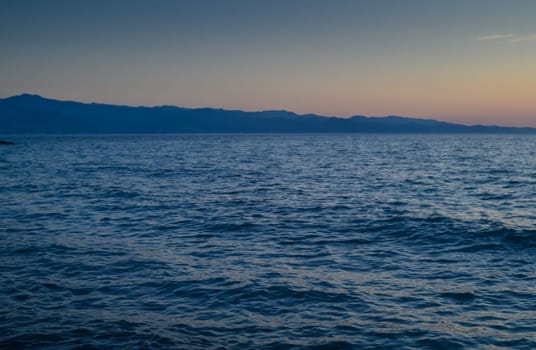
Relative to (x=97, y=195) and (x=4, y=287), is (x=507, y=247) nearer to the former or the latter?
(x=4, y=287)

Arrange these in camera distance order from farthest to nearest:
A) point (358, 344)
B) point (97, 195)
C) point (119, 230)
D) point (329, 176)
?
point (329, 176) < point (97, 195) < point (119, 230) < point (358, 344)

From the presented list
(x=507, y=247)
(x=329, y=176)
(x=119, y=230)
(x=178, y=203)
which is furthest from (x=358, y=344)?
(x=329, y=176)

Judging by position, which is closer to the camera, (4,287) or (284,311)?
(284,311)

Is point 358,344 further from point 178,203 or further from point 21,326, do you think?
point 178,203

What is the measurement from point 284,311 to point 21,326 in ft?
20.8

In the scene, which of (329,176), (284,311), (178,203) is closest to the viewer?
(284,311)

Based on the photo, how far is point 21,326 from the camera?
10.1 metres

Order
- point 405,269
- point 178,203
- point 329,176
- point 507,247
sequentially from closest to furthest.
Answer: point 405,269
point 507,247
point 178,203
point 329,176

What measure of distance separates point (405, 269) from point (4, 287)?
12738mm

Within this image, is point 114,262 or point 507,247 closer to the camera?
point 114,262

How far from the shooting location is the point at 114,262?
15.6 m

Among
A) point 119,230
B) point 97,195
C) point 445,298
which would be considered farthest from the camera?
point 97,195

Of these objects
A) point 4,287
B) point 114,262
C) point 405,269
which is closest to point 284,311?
point 405,269

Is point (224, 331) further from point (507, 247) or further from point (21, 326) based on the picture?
point (507, 247)
